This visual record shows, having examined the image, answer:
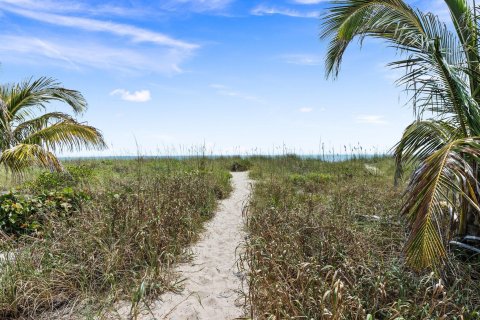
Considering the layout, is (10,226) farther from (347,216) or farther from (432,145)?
(432,145)

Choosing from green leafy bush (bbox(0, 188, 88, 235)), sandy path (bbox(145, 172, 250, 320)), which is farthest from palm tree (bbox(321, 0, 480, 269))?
green leafy bush (bbox(0, 188, 88, 235))

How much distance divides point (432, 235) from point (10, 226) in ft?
20.1

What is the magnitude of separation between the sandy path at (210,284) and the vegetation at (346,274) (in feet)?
1.04

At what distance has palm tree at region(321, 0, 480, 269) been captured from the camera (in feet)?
9.46

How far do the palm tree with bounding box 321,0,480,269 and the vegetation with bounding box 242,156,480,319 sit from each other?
0.39 meters

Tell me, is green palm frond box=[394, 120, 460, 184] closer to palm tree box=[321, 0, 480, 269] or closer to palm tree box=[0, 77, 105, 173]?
palm tree box=[321, 0, 480, 269]

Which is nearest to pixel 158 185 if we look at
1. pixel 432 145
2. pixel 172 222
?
pixel 172 222

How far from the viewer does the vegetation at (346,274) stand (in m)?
2.97

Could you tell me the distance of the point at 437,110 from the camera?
4781 mm

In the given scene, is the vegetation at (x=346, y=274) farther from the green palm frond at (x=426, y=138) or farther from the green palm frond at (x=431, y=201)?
the green palm frond at (x=426, y=138)

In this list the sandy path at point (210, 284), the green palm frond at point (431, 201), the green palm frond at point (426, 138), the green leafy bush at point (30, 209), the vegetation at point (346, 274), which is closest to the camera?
the green palm frond at point (431, 201)

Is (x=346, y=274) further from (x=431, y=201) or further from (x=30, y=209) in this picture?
(x=30, y=209)

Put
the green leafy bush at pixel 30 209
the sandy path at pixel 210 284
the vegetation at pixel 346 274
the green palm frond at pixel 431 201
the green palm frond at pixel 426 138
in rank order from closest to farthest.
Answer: the green palm frond at pixel 431 201 < the vegetation at pixel 346 274 < the sandy path at pixel 210 284 < the green palm frond at pixel 426 138 < the green leafy bush at pixel 30 209

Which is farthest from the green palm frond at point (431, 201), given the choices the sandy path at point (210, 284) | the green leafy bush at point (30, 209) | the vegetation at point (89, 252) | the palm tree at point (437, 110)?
the green leafy bush at point (30, 209)
